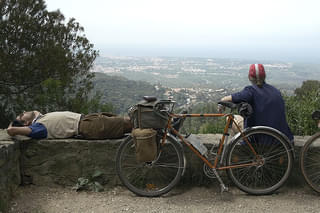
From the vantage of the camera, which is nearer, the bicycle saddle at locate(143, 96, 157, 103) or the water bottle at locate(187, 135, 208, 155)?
the bicycle saddle at locate(143, 96, 157, 103)

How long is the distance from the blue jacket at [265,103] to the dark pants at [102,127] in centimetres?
128

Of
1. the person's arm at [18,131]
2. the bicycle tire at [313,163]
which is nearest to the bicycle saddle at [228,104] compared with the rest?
the bicycle tire at [313,163]

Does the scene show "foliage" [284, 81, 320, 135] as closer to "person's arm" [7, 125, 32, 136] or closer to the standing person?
the standing person

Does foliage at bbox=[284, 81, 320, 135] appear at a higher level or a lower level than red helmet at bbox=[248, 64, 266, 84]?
lower

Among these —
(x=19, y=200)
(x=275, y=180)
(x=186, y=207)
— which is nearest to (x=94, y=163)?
(x=19, y=200)

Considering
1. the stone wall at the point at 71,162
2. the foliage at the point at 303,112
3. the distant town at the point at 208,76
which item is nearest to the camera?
the stone wall at the point at 71,162

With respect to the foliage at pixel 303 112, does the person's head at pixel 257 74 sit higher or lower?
higher

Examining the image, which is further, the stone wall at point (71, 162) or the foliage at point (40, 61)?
the foliage at point (40, 61)

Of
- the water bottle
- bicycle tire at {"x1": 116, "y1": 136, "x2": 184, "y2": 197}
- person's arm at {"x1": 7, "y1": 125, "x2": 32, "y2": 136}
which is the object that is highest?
person's arm at {"x1": 7, "y1": 125, "x2": 32, "y2": 136}

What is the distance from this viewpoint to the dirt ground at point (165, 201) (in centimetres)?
334

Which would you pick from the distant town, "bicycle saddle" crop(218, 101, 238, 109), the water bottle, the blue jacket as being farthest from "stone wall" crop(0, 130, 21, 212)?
the distant town

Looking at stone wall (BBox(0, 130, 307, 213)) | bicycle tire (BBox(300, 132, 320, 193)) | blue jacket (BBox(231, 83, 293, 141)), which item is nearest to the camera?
blue jacket (BBox(231, 83, 293, 141))

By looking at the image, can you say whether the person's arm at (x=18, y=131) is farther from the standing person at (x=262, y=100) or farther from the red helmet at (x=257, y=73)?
the red helmet at (x=257, y=73)

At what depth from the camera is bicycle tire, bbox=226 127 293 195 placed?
3.49 m
